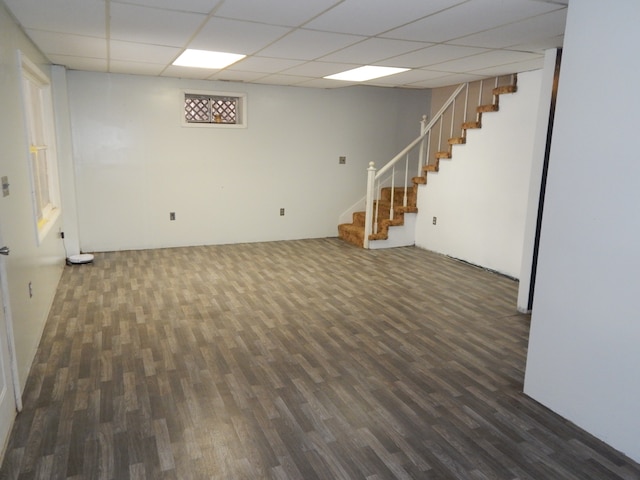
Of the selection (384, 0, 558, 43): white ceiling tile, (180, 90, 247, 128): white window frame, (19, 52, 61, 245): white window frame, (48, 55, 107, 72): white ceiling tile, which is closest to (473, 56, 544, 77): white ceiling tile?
(384, 0, 558, 43): white ceiling tile

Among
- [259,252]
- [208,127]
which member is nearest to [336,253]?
[259,252]

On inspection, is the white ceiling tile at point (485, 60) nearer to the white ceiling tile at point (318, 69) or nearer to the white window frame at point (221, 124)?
the white ceiling tile at point (318, 69)

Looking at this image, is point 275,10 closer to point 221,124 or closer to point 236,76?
point 236,76

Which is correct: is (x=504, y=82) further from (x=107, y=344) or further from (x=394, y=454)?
(x=107, y=344)

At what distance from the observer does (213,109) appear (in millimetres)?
6707

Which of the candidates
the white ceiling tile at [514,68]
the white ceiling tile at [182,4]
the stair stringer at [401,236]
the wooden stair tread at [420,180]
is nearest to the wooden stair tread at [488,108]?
the white ceiling tile at [514,68]

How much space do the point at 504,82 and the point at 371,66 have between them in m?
1.77

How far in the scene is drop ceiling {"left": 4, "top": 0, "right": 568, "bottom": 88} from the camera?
2.80 meters

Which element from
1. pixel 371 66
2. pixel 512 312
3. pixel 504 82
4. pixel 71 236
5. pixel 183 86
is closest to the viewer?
pixel 512 312

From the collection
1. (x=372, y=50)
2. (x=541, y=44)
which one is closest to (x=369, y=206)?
(x=372, y=50)

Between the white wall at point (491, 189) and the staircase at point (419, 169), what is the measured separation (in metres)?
0.11

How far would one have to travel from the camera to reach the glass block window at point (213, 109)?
6540mm

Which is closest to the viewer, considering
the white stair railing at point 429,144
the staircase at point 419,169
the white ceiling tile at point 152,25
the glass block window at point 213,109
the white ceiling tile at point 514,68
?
the white ceiling tile at point 152,25

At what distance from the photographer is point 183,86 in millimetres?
6293
